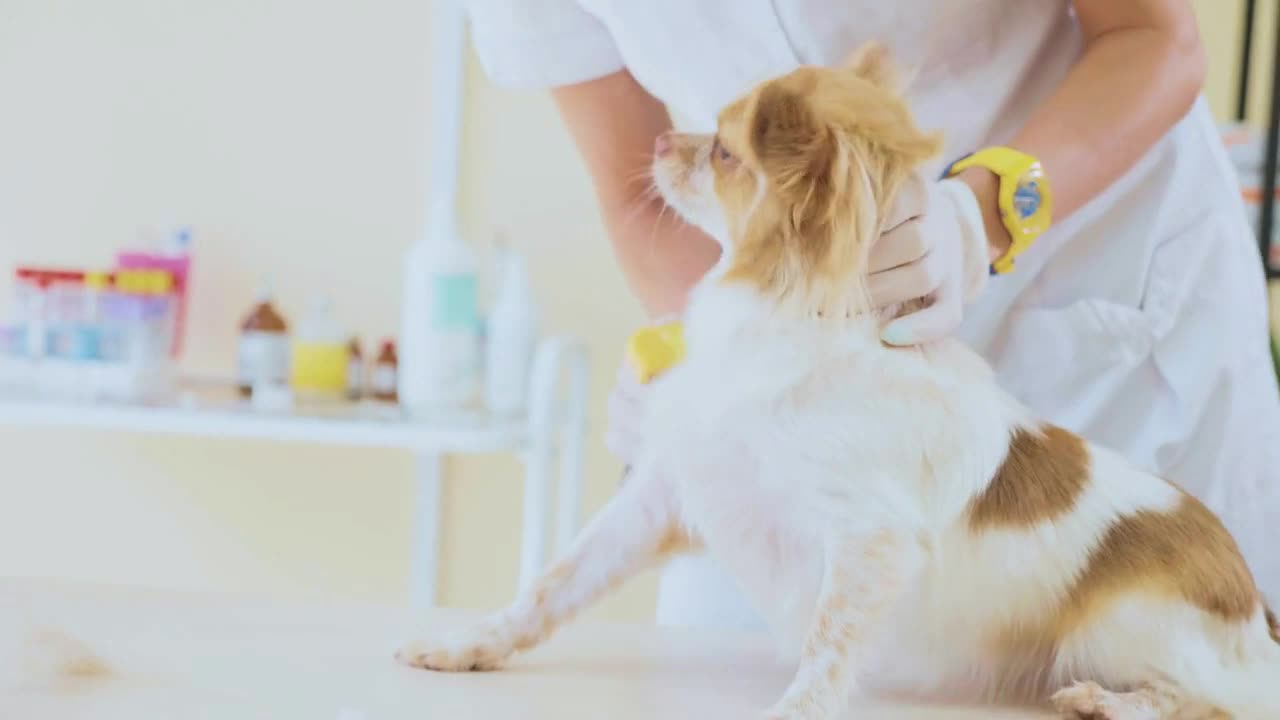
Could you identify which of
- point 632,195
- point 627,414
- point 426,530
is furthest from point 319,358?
point 627,414

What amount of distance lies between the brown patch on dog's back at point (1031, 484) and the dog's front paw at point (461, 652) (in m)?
0.29

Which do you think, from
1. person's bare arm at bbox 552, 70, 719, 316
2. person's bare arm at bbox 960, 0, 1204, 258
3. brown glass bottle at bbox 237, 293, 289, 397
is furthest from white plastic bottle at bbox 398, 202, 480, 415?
person's bare arm at bbox 960, 0, 1204, 258

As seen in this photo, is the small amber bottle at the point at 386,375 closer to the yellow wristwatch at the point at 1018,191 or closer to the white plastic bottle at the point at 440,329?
the white plastic bottle at the point at 440,329

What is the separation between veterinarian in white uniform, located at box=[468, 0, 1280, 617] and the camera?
0.93 meters

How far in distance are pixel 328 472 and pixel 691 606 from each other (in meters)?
1.20

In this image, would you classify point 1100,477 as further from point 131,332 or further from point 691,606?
point 131,332

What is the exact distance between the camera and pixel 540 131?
203 centimetres

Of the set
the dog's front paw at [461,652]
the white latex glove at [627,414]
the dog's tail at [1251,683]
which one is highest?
the white latex glove at [627,414]

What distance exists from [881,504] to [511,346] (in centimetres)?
123

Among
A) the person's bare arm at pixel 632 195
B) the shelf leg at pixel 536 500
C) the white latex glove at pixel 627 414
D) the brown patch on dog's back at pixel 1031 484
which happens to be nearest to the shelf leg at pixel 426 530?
the shelf leg at pixel 536 500

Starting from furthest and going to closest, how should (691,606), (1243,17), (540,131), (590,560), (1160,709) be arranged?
(540,131) < (1243,17) < (691,606) < (590,560) < (1160,709)

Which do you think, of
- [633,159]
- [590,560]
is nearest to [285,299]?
[633,159]

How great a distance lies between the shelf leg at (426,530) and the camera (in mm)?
2062

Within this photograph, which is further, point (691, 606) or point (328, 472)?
point (328, 472)
